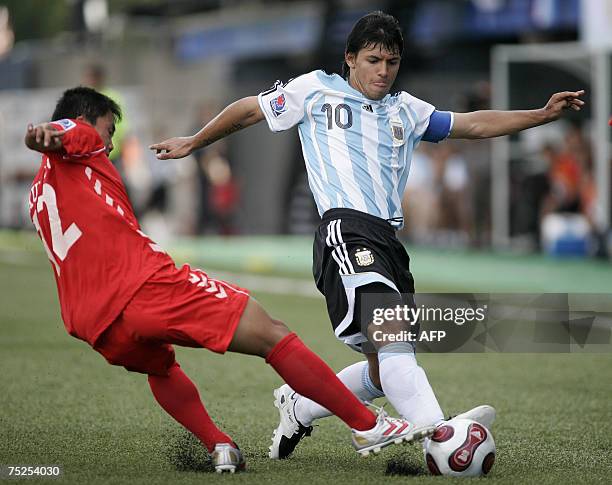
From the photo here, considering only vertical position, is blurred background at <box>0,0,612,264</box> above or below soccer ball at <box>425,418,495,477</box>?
above

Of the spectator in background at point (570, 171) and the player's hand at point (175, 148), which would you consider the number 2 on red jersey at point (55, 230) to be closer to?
the player's hand at point (175, 148)

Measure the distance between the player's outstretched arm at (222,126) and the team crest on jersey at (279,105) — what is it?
0.21 feet

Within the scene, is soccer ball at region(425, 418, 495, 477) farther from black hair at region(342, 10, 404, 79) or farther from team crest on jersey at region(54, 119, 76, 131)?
team crest on jersey at region(54, 119, 76, 131)

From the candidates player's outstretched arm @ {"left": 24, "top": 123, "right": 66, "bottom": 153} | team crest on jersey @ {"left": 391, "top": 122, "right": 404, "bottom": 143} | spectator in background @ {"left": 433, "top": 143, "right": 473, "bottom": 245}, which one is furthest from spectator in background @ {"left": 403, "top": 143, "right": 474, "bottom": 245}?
player's outstretched arm @ {"left": 24, "top": 123, "right": 66, "bottom": 153}

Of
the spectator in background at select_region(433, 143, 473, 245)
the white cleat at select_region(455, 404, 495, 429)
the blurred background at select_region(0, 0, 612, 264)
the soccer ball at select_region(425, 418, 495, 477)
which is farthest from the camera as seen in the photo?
the spectator in background at select_region(433, 143, 473, 245)

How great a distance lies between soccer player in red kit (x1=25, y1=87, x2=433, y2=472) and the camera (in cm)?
528

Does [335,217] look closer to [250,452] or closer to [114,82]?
[250,452]

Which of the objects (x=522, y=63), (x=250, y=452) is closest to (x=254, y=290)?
(x=522, y=63)

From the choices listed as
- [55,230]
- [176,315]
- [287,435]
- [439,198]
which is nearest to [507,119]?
[287,435]

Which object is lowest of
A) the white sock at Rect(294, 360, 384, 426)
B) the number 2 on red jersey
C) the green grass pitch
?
the green grass pitch

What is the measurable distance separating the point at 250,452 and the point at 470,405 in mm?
1928

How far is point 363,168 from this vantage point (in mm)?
5840

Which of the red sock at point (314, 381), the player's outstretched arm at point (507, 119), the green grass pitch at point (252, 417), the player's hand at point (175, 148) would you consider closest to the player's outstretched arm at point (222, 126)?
the player's hand at point (175, 148)

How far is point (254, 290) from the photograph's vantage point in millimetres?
15172
